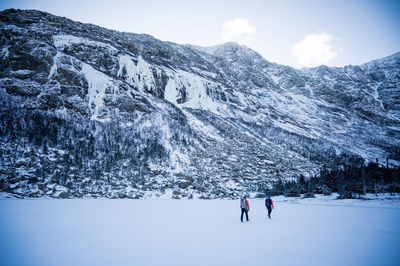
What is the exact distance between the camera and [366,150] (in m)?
78.3

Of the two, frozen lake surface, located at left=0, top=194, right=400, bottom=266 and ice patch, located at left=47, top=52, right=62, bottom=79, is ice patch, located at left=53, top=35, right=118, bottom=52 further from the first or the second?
frozen lake surface, located at left=0, top=194, right=400, bottom=266

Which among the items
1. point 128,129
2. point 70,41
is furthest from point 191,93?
point 70,41

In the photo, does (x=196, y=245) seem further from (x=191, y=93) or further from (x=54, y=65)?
(x=191, y=93)

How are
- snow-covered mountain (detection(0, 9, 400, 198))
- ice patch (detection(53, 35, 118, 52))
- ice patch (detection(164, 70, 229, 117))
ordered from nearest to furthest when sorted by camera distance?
1. snow-covered mountain (detection(0, 9, 400, 198))
2. ice patch (detection(53, 35, 118, 52))
3. ice patch (detection(164, 70, 229, 117))

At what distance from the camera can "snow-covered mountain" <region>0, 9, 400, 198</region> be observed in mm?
33062

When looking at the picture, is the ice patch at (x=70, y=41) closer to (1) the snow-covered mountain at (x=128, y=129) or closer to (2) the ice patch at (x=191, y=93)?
(1) the snow-covered mountain at (x=128, y=129)

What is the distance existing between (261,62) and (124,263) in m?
210

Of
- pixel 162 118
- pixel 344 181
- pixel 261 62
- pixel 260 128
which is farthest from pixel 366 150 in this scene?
pixel 261 62

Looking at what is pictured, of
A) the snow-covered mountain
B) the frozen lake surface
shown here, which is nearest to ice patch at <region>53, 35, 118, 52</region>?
the snow-covered mountain

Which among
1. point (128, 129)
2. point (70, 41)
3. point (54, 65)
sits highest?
point (70, 41)

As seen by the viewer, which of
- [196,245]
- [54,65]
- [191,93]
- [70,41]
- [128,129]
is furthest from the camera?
[191,93]

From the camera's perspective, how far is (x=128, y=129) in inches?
1871

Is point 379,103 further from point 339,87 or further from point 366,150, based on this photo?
point 366,150

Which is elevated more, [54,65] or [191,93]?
[191,93]
